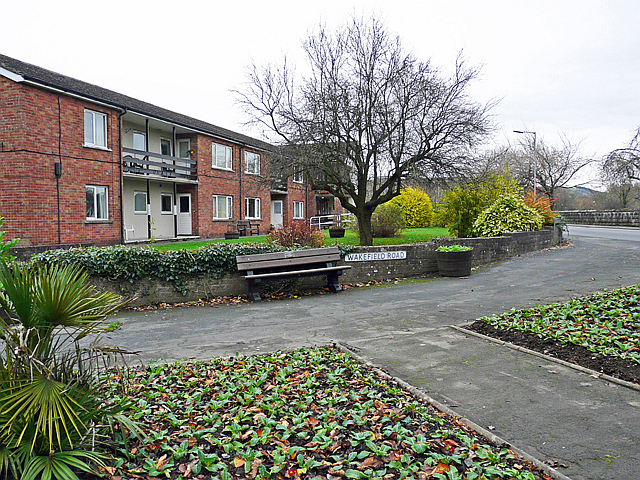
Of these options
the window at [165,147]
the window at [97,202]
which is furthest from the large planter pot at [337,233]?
the window at [97,202]

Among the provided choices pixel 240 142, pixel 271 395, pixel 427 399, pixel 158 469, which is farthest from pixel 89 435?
pixel 240 142

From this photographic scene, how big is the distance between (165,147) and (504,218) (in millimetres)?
19468

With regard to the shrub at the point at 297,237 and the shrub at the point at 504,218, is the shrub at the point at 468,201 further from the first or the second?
the shrub at the point at 297,237

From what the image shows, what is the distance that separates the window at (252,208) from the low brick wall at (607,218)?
904 inches

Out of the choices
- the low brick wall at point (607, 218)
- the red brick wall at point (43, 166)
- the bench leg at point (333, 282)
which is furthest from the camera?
the low brick wall at point (607, 218)

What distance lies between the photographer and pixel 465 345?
6320 millimetres

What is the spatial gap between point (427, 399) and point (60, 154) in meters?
19.5

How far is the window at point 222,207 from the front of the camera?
97.9 ft

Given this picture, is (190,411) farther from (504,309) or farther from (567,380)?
(504,309)

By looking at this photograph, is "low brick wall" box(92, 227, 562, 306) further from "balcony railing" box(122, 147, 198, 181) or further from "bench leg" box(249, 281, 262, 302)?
"balcony railing" box(122, 147, 198, 181)

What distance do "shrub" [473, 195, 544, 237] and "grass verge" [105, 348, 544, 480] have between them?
1502 centimetres

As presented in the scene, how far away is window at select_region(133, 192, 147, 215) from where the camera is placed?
25156 mm

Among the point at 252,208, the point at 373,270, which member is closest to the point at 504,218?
the point at 373,270

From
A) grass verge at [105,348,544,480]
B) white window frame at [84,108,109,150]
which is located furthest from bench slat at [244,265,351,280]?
white window frame at [84,108,109,150]
